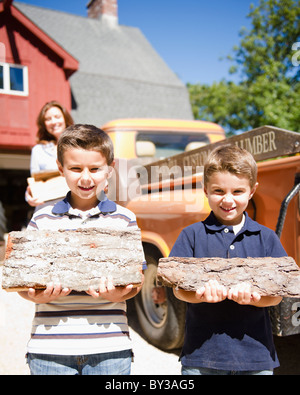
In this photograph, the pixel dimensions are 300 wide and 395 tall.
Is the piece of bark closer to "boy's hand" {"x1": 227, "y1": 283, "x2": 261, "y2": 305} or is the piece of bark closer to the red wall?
"boy's hand" {"x1": 227, "y1": 283, "x2": 261, "y2": 305}

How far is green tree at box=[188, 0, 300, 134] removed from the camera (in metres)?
16.6

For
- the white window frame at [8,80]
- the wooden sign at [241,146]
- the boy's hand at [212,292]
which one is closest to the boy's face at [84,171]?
the boy's hand at [212,292]

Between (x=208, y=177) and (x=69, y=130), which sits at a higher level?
(x=69, y=130)

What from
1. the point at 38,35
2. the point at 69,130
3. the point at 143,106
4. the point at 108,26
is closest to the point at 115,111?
the point at 143,106

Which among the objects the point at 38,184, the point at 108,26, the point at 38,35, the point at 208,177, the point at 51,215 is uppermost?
the point at 108,26

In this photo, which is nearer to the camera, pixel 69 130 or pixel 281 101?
pixel 69 130

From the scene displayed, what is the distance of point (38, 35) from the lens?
40.2ft

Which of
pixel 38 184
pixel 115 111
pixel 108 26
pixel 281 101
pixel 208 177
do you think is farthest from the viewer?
pixel 108 26

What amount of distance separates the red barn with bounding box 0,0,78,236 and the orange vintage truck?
825 centimetres

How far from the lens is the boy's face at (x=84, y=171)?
5.24 ft

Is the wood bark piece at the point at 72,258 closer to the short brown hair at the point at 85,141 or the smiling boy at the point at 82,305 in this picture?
the smiling boy at the point at 82,305

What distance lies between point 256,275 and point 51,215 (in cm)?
89

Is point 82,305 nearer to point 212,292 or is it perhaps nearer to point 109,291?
point 109,291
